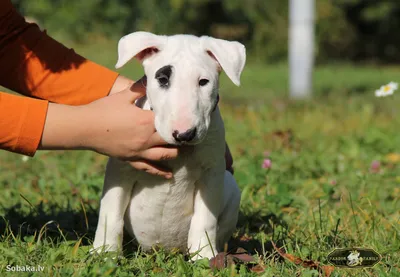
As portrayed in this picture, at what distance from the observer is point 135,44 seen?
2502 millimetres

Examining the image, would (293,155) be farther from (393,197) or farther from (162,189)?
(162,189)

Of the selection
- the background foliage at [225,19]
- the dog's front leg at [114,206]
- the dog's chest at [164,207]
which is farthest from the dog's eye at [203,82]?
the background foliage at [225,19]

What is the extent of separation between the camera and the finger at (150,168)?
2549 millimetres

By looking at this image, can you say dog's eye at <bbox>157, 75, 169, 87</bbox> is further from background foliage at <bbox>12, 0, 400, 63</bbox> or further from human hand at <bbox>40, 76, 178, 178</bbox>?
background foliage at <bbox>12, 0, 400, 63</bbox>

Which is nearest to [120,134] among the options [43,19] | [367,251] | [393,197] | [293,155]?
[367,251]

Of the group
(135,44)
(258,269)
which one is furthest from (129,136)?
(258,269)

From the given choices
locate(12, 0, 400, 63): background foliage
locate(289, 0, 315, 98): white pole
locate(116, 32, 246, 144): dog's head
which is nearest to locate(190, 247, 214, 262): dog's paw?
locate(116, 32, 246, 144): dog's head

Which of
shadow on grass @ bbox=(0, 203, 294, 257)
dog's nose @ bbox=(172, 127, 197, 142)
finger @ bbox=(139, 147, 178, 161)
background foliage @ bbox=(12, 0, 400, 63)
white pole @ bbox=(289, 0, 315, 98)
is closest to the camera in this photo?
dog's nose @ bbox=(172, 127, 197, 142)

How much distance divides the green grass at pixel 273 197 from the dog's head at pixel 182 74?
54 centimetres

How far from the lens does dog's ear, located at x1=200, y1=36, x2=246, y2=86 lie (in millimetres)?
2484

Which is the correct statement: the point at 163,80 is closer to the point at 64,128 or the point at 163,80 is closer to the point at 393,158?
the point at 64,128

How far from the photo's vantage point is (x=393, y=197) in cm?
399

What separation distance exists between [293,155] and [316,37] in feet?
48.8

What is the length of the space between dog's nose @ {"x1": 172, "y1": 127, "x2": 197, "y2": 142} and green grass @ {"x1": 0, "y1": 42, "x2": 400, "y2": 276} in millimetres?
494
